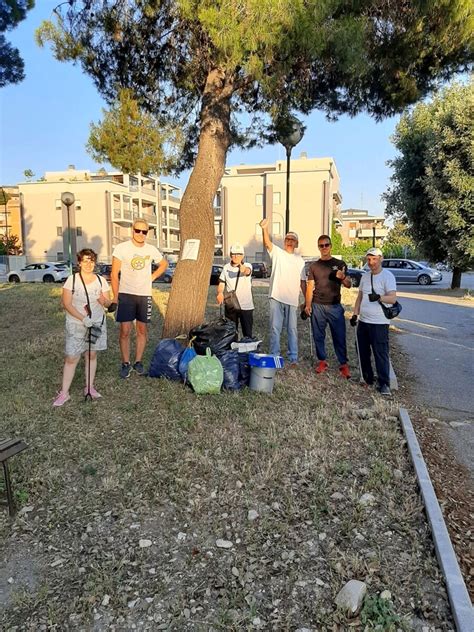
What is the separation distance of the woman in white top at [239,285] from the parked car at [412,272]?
924 inches

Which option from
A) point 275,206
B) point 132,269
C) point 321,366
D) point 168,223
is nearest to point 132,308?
point 132,269

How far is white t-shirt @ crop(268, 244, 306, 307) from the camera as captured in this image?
6141 mm

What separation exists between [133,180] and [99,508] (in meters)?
58.3

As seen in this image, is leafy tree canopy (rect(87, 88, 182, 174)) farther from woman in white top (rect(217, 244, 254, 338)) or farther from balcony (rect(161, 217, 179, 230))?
balcony (rect(161, 217, 179, 230))

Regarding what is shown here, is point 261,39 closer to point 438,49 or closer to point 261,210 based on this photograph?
point 438,49

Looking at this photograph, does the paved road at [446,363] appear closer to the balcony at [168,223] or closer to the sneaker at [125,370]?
the sneaker at [125,370]

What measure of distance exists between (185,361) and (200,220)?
6.89 feet

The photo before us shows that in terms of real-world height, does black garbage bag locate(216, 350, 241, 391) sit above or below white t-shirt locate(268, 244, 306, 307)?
below

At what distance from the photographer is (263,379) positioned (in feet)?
16.8

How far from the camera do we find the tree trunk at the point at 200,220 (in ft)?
21.2

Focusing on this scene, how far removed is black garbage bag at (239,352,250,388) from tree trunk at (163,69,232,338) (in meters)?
1.33

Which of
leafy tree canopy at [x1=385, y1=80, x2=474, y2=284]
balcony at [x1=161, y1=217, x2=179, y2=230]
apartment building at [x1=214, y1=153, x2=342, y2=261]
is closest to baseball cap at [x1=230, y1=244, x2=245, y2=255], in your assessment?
leafy tree canopy at [x1=385, y1=80, x2=474, y2=284]

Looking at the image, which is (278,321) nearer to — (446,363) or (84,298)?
(84,298)

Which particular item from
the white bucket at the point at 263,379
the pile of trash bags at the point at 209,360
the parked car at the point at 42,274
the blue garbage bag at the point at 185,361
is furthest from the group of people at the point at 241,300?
the parked car at the point at 42,274
